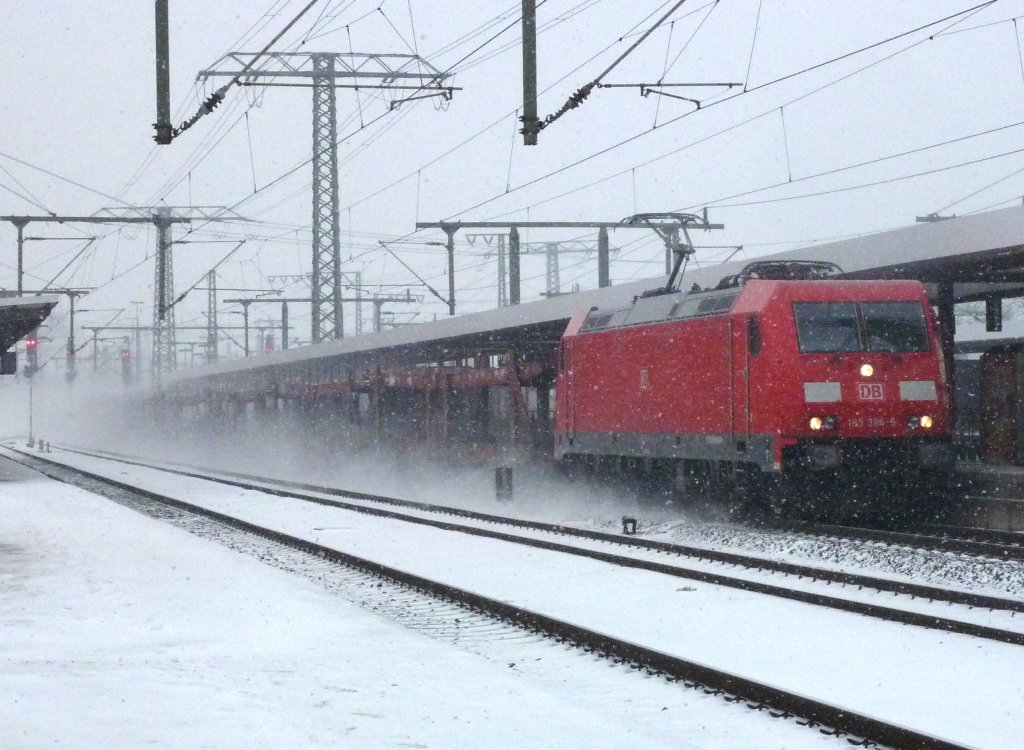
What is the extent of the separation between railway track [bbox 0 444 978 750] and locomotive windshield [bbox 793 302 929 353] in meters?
5.96

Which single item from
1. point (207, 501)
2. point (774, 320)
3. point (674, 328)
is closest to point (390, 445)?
point (207, 501)

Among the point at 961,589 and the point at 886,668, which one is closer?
the point at 886,668

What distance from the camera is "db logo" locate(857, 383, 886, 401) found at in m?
15.3

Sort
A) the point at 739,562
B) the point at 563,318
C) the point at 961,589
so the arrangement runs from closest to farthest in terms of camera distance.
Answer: the point at 961,589
the point at 739,562
the point at 563,318

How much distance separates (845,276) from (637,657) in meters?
10.6

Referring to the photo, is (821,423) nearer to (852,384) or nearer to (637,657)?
Result: (852,384)

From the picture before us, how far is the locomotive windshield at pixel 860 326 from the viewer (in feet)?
50.4

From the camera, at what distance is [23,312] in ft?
85.8

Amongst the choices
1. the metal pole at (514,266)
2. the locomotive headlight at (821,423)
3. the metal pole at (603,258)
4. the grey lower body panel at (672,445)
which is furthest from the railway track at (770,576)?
the metal pole at (603,258)

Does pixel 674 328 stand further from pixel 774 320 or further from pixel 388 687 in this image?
pixel 388 687

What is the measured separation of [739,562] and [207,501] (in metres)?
14.0

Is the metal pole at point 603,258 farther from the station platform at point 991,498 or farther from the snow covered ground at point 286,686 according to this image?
the snow covered ground at point 286,686

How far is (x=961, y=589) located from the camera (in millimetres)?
10688

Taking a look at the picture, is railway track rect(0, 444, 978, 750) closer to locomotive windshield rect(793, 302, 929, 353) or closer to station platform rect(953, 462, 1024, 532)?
locomotive windshield rect(793, 302, 929, 353)
